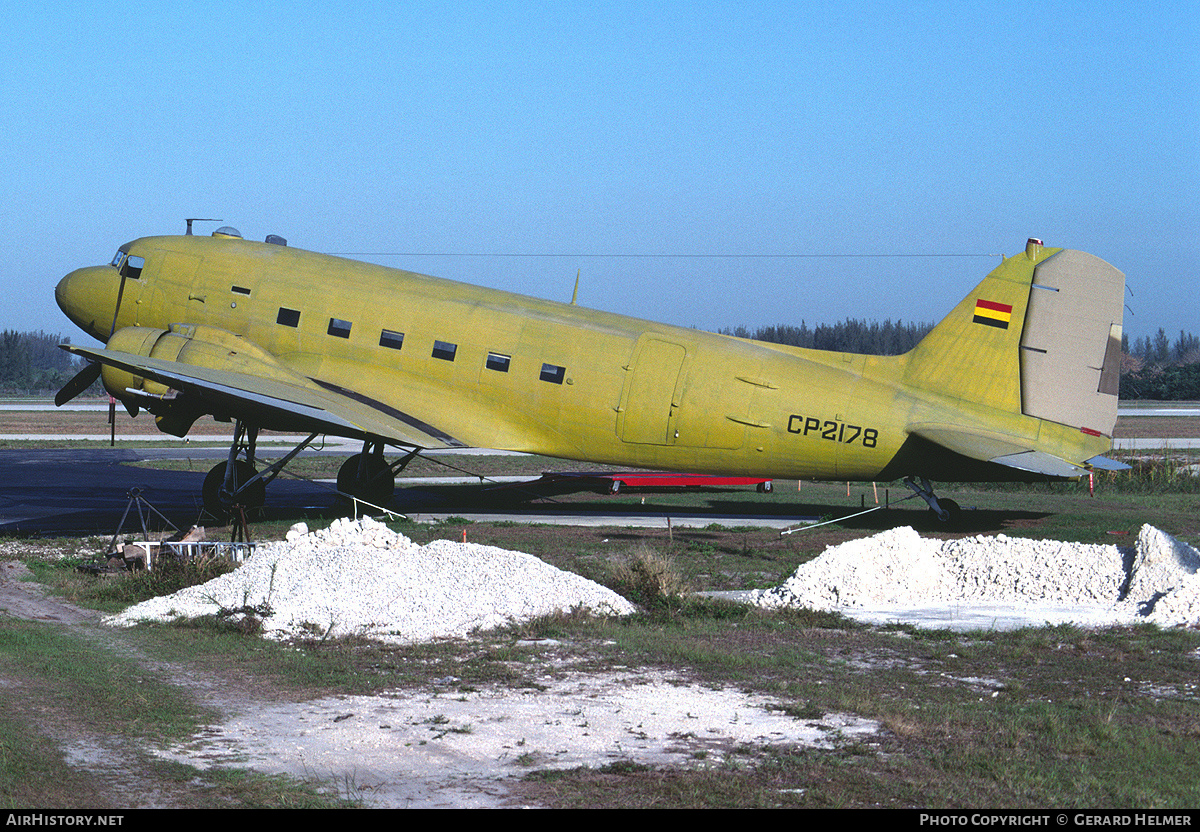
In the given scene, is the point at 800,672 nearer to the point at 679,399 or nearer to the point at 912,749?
the point at 912,749

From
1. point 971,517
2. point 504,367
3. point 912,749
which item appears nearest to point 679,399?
point 504,367

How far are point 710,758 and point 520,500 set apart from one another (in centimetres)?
2038

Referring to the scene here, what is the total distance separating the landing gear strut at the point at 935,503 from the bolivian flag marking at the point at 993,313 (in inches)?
141

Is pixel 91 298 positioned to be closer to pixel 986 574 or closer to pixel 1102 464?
pixel 986 574

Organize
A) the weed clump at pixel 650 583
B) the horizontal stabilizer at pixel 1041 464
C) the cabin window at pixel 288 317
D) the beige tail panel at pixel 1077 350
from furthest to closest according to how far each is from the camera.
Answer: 1. the cabin window at pixel 288 317
2. the beige tail panel at pixel 1077 350
3. the horizontal stabilizer at pixel 1041 464
4. the weed clump at pixel 650 583

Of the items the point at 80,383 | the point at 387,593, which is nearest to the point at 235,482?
the point at 80,383

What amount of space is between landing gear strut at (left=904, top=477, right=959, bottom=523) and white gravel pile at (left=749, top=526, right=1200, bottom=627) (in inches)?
252

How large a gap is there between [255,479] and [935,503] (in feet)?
49.2

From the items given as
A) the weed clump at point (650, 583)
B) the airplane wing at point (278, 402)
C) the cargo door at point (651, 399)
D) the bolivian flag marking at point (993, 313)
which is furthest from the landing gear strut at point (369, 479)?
the bolivian flag marking at point (993, 313)

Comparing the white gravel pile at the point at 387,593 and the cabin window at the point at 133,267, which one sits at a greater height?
the cabin window at the point at 133,267

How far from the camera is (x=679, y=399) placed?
71.1 ft

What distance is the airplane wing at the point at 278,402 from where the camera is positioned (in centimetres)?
2028

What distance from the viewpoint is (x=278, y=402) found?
2038cm

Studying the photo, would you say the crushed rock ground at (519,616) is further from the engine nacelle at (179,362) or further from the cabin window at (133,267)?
the cabin window at (133,267)
